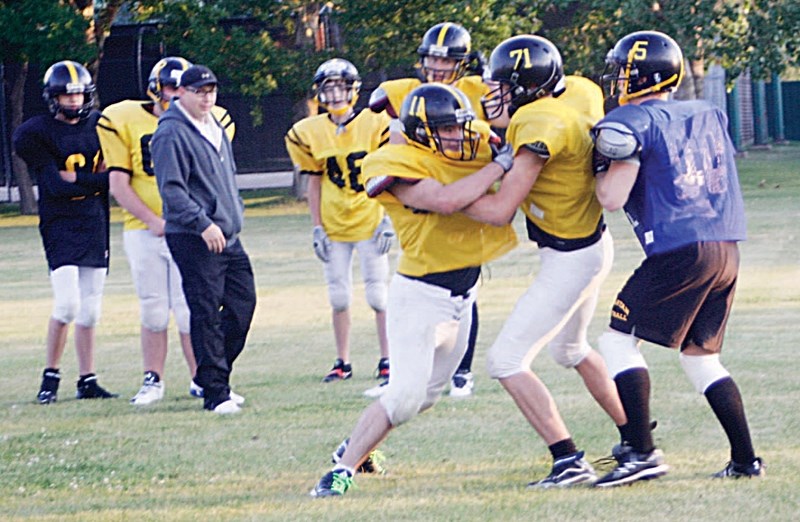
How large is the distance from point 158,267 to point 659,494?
3.97 m

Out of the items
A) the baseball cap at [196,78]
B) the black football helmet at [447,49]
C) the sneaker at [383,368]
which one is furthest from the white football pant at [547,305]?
the sneaker at [383,368]

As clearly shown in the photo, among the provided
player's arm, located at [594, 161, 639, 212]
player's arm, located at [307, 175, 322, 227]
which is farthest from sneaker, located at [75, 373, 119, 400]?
player's arm, located at [594, 161, 639, 212]

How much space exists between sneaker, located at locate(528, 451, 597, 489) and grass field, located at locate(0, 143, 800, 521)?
0.09m

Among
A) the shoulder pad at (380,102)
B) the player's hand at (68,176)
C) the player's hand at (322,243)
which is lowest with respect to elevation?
the player's hand at (322,243)

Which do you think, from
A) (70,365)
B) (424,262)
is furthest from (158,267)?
(424,262)

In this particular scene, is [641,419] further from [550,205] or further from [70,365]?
[70,365]

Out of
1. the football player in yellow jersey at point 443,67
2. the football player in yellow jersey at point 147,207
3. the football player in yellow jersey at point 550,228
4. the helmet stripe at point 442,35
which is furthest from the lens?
the football player in yellow jersey at point 147,207

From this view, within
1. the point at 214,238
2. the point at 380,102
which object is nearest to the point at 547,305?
the point at 380,102

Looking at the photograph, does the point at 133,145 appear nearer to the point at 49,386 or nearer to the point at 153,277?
the point at 153,277

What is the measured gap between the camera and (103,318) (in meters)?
12.6

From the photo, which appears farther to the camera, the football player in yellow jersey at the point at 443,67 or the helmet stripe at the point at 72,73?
the helmet stripe at the point at 72,73

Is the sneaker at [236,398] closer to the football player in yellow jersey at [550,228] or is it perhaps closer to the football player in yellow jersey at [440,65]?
the football player in yellow jersey at [440,65]

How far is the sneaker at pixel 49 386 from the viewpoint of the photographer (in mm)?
8656

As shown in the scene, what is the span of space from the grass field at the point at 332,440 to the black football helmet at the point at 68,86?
1.80 metres
